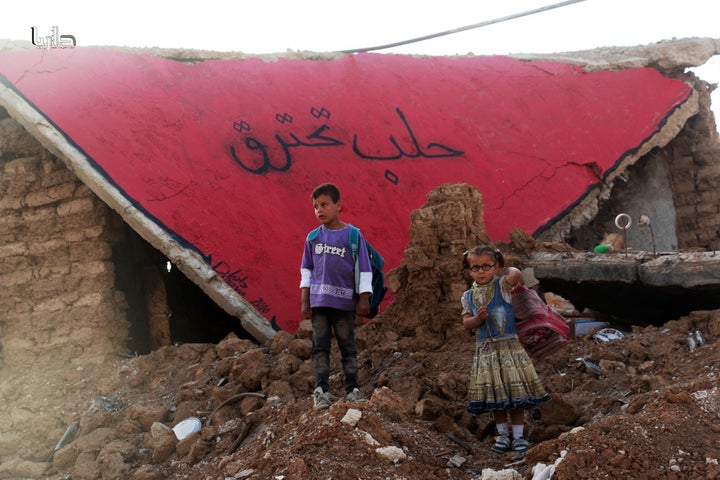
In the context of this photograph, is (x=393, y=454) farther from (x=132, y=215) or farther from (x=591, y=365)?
(x=132, y=215)

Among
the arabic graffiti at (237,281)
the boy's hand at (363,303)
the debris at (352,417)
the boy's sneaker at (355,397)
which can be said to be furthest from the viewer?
the arabic graffiti at (237,281)

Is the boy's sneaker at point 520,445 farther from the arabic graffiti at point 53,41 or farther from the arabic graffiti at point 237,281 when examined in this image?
the arabic graffiti at point 53,41

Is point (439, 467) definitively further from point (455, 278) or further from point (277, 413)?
point (455, 278)

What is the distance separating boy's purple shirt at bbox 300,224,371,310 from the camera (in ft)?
10.9

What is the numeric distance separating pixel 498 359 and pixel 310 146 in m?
3.12

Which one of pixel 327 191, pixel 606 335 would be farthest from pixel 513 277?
pixel 606 335

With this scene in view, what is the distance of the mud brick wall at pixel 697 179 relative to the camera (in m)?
7.03

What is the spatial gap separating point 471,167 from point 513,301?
304 centimetres

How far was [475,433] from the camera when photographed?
3197 millimetres

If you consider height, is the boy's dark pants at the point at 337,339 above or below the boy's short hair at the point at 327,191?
below

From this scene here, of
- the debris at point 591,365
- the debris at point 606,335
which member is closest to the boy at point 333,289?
the debris at point 591,365

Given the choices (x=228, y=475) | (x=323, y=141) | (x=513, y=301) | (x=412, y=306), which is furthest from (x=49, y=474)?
(x=323, y=141)

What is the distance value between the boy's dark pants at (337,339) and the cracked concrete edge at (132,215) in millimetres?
1612

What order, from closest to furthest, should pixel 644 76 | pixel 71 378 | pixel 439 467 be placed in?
pixel 439 467 < pixel 71 378 < pixel 644 76
